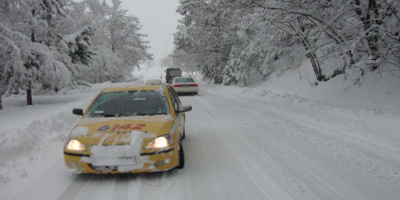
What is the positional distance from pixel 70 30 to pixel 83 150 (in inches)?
638

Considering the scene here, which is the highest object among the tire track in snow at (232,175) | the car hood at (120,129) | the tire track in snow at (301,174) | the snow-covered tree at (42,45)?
the snow-covered tree at (42,45)

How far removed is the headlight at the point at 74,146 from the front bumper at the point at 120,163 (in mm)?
73

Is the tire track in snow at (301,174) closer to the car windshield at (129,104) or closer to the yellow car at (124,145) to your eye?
the yellow car at (124,145)

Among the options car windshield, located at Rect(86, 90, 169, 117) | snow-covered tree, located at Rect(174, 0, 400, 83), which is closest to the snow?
car windshield, located at Rect(86, 90, 169, 117)

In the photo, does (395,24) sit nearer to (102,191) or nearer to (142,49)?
(102,191)

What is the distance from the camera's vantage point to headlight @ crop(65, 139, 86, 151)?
3945 mm

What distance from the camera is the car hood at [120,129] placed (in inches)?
154

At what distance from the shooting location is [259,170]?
445 cm

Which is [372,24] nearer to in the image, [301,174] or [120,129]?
[301,174]

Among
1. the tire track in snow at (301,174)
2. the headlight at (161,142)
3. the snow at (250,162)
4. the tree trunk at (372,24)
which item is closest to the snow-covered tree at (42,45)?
the snow at (250,162)

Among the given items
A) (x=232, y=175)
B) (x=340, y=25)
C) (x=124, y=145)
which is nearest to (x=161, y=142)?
(x=124, y=145)

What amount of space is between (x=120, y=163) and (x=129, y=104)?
5.34 feet

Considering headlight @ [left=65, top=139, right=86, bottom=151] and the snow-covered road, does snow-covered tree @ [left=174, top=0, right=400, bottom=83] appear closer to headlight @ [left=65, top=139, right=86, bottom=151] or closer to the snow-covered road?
the snow-covered road

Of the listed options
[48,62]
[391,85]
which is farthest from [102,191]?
[48,62]
